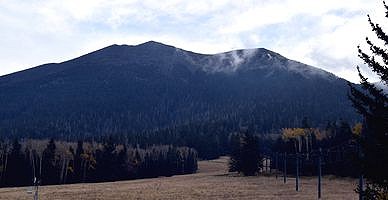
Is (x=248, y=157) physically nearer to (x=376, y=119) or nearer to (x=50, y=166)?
(x=50, y=166)

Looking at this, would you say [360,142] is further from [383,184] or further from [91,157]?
[91,157]

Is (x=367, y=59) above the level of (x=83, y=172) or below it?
above

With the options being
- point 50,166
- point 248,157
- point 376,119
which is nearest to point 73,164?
point 50,166

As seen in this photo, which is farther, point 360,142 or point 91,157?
point 91,157

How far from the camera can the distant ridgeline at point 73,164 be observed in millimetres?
110688

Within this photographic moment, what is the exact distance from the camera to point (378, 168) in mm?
17656

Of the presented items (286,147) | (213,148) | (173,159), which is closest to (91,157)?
(173,159)

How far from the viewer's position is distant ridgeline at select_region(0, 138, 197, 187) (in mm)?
110688

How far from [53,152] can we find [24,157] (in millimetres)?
6089

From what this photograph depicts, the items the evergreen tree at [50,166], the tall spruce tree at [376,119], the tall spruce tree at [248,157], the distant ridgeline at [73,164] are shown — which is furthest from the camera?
the tall spruce tree at [248,157]

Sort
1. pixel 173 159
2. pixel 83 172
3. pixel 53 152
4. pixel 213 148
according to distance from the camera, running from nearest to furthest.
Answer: pixel 53 152, pixel 83 172, pixel 173 159, pixel 213 148

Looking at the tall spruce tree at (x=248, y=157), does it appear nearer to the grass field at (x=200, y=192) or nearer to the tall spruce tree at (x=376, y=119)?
the grass field at (x=200, y=192)

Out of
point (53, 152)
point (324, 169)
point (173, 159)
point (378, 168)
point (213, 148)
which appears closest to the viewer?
point (378, 168)

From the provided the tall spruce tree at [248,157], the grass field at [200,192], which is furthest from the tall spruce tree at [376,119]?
the tall spruce tree at [248,157]
